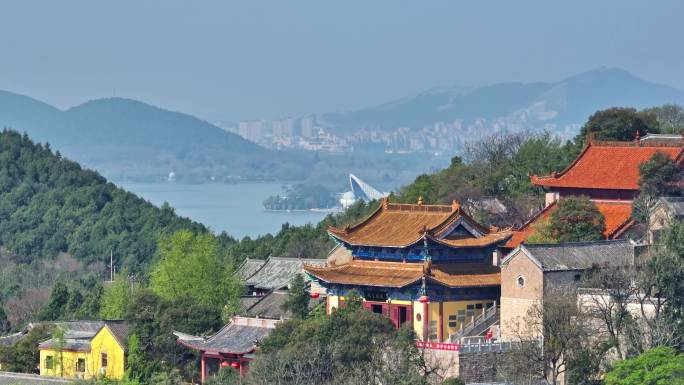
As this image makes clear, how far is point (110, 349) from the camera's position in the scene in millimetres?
42500

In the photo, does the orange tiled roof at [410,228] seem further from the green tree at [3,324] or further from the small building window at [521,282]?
the green tree at [3,324]

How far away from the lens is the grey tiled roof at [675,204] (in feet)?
135

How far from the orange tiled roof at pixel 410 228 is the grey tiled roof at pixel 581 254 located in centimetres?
265

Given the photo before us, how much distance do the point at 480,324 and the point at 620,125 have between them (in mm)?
15065

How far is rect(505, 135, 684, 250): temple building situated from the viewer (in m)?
43.6

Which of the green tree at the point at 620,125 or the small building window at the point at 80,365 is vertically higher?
the green tree at the point at 620,125

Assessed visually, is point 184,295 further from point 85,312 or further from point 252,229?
point 252,229

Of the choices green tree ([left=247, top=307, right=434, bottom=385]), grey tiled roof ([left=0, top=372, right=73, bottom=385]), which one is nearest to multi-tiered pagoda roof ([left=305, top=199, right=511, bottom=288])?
green tree ([left=247, top=307, right=434, bottom=385])

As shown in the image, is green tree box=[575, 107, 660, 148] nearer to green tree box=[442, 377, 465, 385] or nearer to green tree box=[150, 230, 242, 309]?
green tree box=[150, 230, 242, 309]

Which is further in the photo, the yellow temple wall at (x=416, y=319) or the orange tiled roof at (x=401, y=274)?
the orange tiled roof at (x=401, y=274)

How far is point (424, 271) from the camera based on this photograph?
39531mm

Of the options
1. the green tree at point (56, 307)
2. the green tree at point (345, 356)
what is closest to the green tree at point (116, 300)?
the green tree at point (56, 307)

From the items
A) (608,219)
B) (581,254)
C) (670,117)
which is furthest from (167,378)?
(670,117)

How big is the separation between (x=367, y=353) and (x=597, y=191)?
39.8 ft
